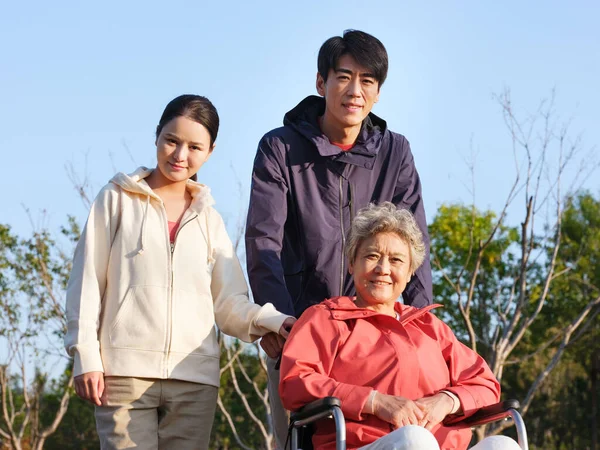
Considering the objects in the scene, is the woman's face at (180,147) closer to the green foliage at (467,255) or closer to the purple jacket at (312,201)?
the purple jacket at (312,201)

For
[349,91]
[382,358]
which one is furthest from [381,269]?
[349,91]

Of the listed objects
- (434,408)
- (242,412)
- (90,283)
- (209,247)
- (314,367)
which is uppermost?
(209,247)

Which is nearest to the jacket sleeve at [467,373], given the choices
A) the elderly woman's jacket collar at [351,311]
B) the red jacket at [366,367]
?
the red jacket at [366,367]

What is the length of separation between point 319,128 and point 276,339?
881mm

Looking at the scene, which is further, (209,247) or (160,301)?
(209,247)

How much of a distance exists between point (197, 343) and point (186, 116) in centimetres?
78

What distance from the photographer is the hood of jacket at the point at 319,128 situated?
3320 mm

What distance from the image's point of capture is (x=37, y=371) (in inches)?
518

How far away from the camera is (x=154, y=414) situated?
286 cm

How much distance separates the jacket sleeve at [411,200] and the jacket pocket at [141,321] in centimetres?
96

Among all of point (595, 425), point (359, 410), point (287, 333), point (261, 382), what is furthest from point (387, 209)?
point (595, 425)

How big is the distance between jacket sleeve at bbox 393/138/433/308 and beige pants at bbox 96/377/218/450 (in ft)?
2.85

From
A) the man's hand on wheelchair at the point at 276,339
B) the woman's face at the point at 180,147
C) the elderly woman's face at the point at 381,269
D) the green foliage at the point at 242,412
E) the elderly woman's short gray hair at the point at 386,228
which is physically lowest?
the green foliage at the point at 242,412

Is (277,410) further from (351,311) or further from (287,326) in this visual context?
(351,311)
